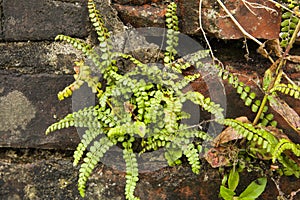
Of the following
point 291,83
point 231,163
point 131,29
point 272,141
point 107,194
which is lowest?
point 107,194

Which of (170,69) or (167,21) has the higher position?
(167,21)

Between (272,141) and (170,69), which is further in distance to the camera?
(170,69)

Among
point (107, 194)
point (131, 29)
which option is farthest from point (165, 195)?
point (131, 29)

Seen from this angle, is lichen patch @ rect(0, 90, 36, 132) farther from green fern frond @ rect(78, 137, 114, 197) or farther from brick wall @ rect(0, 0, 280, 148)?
green fern frond @ rect(78, 137, 114, 197)

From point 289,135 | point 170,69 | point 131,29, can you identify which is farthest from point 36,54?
point 289,135

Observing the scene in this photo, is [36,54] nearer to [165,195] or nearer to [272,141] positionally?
[165,195]

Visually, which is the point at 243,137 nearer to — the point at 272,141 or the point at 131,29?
the point at 272,141

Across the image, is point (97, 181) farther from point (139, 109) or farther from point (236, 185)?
point (236, 185)

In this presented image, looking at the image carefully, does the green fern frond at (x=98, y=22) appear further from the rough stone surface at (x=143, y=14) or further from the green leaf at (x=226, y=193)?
the green leaf at (x=226, y=193)

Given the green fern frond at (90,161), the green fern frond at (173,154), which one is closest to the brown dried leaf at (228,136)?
the green fern frond at (173,154)
